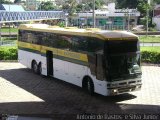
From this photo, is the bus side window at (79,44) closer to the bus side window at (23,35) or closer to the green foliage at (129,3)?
the bus side window at (23,35)

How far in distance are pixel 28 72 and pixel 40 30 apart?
3621mm

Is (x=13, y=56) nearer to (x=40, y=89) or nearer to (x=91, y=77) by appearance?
(x=40, y=89)

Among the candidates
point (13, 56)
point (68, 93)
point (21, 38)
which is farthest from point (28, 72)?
point (68, 93)

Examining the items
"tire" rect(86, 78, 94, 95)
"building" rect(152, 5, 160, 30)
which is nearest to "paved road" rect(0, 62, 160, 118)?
"tire" rect(86, 78, 94, 95)

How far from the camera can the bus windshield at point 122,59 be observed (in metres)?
16.1

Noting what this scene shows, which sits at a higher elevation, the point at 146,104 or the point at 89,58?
the point at 89,58

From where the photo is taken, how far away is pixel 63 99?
17219 millimetres

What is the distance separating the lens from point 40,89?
19422 millimetres

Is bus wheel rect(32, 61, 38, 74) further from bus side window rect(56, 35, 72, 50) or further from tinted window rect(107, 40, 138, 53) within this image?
tinted window rect(107, 40, 138, 53)

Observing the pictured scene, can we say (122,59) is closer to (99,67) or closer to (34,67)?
(99,67)

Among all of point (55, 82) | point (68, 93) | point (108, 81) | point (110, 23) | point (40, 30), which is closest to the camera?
point (108, 81)

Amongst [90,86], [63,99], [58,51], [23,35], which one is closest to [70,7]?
[23,35]

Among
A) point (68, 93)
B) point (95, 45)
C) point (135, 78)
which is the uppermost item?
point (95, 45)

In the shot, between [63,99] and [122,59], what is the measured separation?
11.8 ft
